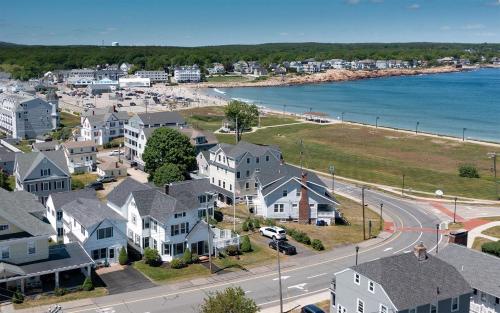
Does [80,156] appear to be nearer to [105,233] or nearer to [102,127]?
[102,127]

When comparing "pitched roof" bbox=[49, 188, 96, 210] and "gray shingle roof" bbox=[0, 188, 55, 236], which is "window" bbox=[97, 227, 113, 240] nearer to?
"gray shingle roof" bbox=[0, 188, 55, 236]

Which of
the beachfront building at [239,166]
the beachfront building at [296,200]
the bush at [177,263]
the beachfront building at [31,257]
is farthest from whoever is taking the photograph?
the beachfront building at [239,166]

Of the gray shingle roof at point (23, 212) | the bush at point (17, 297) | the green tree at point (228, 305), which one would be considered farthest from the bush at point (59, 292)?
the green tree at point (228, 305)

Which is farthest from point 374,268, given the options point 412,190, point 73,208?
point 412,190

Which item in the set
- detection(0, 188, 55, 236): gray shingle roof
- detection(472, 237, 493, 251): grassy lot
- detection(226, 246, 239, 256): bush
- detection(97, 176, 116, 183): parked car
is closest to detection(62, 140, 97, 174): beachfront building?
detection(97, 176, 116, 183): parked car

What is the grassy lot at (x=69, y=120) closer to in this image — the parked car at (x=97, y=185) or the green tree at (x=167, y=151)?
the parked car at (x=97, y=185)

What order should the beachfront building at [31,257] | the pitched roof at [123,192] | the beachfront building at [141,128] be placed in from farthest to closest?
the beachfront building at [141,128] → the pitched roof at [123,192] → the beachfront building at [31,257]

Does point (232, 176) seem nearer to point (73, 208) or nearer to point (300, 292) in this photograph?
point (73, 208)
